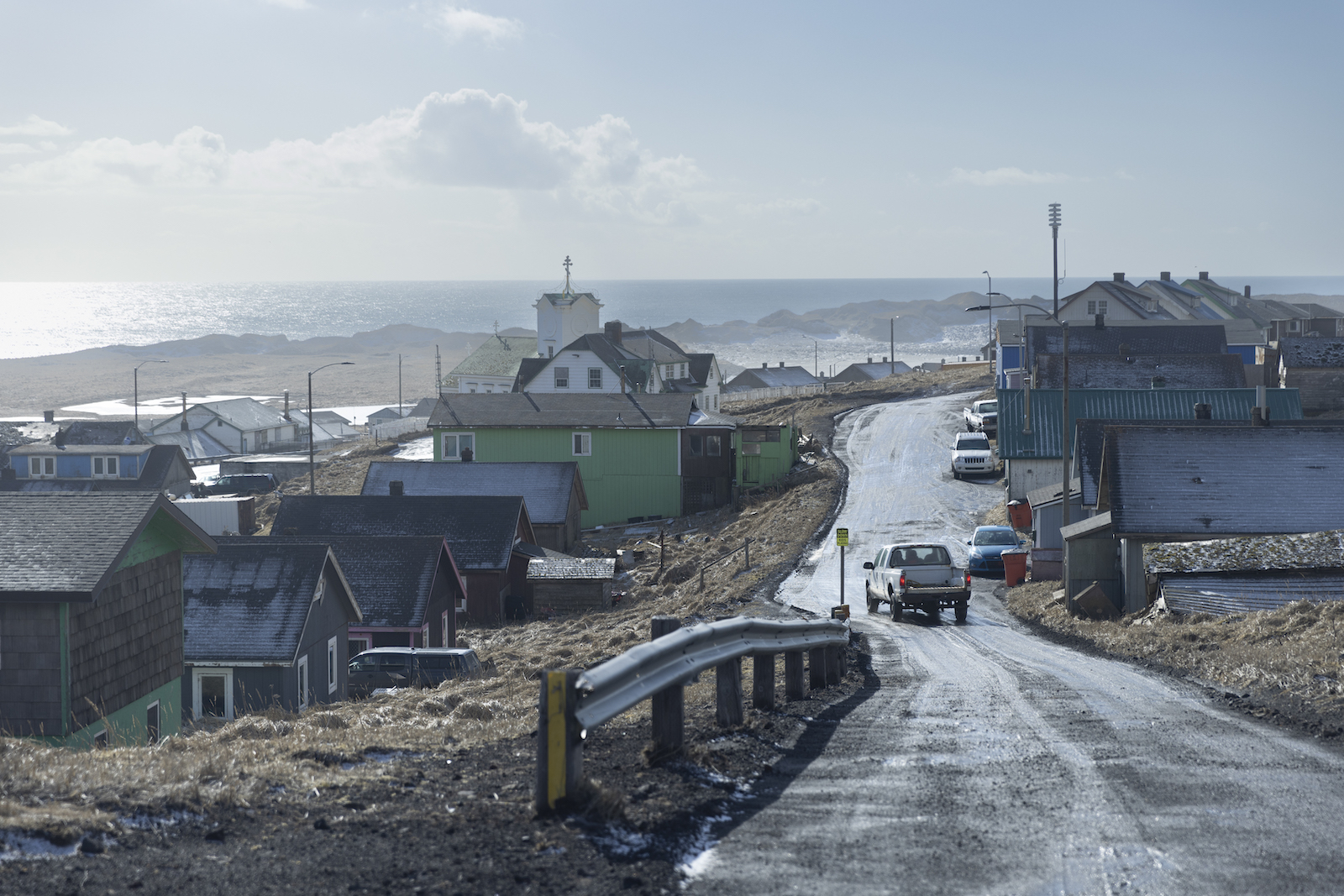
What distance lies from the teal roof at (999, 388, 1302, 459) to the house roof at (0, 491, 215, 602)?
36.6m

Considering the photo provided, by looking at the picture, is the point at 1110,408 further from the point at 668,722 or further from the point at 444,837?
the point at 444,837

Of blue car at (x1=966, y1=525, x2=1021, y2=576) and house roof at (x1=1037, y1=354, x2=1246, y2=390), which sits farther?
house roof at (x1=1037, y1=354, x2=1246, y2=390)

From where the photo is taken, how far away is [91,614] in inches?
710

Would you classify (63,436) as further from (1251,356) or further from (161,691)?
(1251,356)

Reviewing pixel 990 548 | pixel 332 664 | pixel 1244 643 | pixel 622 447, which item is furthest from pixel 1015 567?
pixel 622 447

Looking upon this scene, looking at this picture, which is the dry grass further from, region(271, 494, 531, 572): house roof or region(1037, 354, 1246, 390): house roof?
region(1037, 354, 1246, 390): house roof

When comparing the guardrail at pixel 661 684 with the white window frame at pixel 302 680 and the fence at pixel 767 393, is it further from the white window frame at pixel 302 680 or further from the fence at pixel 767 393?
the fence at pixel 767 393

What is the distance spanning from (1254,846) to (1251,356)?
83.3 m

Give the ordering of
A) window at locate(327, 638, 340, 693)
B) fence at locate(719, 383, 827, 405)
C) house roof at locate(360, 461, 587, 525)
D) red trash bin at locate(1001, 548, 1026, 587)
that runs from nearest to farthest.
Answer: window at locate(327, 638, 340, 693) < red trash bin at locate(1001, 548, 1026, 587) < house roof at locate(360, 461, 587, 525) < fence at locate(719, 383, 827, 405)

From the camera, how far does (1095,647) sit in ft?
71.1

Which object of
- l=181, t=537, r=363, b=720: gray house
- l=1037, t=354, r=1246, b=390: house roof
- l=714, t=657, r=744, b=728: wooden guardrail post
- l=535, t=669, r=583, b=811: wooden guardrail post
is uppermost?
l=1037, t=354, r=1246, b=390: house roof

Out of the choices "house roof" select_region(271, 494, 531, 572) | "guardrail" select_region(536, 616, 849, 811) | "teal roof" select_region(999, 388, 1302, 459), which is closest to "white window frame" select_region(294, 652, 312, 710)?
"house roof" select_region(271, 494, 531, 572)

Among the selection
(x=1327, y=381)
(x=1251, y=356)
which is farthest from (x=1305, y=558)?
(x=1251, y=356)

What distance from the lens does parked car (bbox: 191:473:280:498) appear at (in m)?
77.0
